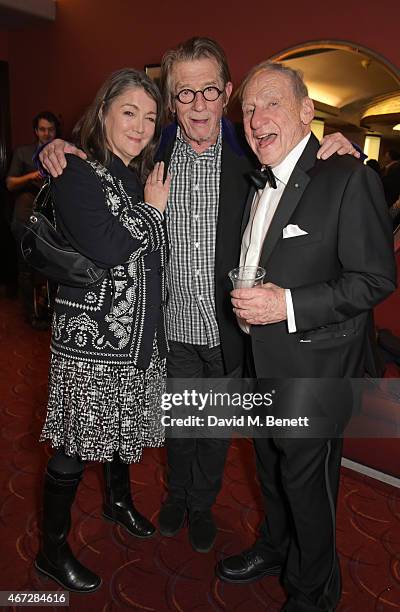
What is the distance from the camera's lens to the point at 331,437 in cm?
176

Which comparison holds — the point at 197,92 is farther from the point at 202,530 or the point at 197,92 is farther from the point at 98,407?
the point at 202,530

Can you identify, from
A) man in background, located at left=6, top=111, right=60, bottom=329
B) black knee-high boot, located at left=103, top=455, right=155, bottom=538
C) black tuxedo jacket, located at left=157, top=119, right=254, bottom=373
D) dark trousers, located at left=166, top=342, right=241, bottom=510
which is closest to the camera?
black tuxedo jacket, located at left=157, top=119, right=254, bottom=373

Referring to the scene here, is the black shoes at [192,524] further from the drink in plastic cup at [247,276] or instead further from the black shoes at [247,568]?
the drink in plastic cup at [247,276]

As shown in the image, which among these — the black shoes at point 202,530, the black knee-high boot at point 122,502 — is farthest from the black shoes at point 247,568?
the black knee-high boot at point 122,502

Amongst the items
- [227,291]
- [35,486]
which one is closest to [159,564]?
[35,486]

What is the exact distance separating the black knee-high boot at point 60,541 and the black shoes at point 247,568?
503 mm

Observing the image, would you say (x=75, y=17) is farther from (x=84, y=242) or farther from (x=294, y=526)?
(x=294, y=526)

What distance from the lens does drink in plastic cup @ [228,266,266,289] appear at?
1.57 metres

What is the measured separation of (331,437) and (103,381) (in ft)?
2.61

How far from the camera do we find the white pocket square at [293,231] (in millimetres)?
1643

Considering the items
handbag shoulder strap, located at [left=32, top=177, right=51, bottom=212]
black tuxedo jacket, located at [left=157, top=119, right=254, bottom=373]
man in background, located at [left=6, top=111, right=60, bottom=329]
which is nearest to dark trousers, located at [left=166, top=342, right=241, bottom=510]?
black tuxedo jacket, located at [left=157, top=119, right=254, bottom=373]

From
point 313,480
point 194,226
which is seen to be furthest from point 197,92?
point 313,480

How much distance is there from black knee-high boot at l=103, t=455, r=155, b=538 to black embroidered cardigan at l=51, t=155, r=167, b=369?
0.76m

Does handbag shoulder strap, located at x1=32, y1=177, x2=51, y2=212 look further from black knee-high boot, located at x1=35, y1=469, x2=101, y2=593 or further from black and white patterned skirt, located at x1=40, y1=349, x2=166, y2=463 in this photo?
black knee-high boot, located at x1=35, y1=469, x2=101, y2=593
